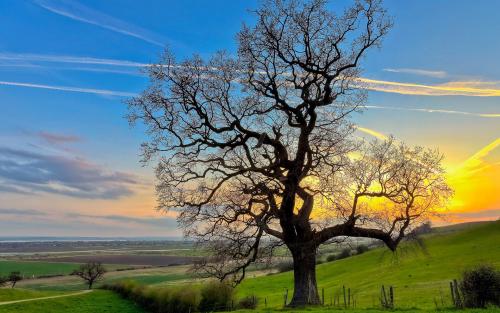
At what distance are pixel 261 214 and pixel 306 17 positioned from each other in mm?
12858

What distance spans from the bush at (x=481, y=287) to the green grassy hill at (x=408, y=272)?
3815mm

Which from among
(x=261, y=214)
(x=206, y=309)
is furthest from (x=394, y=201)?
(x=206, y=309)

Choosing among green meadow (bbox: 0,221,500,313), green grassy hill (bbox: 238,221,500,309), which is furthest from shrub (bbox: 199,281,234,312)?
Answer: green grassy hill (bbox: 238,221,500,309)

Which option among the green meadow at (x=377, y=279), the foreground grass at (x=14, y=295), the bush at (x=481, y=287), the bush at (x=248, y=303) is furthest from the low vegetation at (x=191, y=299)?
the foreground grass at (x=14, y=295)

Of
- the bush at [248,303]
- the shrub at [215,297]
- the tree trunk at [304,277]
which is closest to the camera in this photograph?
the tree trunk at [304,277]

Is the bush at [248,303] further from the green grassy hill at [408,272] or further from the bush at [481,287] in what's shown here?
the bush at [481,287]

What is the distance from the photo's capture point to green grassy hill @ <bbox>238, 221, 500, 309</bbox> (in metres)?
42.4

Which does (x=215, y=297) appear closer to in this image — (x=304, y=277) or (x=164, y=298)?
(x=164, y=298)

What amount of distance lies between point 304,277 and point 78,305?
172ft

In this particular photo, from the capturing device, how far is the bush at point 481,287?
2609 cm

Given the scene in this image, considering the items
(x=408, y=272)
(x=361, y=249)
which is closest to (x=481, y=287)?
(x=408, y=272)

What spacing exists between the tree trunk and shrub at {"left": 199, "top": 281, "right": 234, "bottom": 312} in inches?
695

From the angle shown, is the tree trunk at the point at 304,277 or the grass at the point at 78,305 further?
the grass at the point at 78,305

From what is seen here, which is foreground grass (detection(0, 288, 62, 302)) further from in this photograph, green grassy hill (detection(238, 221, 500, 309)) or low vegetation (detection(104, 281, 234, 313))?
green grassy hill (detection(238, 221, 500, 309))
